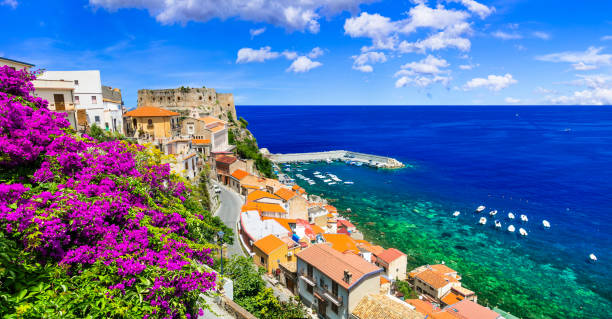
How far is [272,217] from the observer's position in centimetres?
3538

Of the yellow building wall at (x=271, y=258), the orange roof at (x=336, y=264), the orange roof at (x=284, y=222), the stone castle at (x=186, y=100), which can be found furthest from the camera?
the stone castle at (x=186, y=100)

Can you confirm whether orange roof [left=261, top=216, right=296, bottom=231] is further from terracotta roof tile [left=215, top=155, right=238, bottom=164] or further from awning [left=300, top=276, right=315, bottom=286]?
terracotta roof tile [left=215, top=155, right=238, bottom=164]

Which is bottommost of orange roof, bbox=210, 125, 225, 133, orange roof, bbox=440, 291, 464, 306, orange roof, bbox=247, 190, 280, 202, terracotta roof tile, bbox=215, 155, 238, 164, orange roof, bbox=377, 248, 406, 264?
orange roof, bbox=440, 291, 464, 306

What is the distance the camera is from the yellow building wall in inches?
1044

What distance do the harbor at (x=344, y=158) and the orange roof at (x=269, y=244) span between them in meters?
60.2

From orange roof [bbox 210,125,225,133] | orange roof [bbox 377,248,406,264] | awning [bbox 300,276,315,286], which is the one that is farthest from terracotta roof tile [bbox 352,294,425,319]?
orange roof [bbox 210,125,225,133]

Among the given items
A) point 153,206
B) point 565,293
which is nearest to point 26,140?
point 153,206

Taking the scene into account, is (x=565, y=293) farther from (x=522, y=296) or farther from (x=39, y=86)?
→ (x=39, y=86)

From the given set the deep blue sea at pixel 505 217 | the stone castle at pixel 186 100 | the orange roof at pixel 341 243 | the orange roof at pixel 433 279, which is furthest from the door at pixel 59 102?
the deep blue sea at pixel 505 217

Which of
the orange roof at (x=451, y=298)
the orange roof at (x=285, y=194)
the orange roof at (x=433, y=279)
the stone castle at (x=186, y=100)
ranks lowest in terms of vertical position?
the orange roof at (x=451, y=298)

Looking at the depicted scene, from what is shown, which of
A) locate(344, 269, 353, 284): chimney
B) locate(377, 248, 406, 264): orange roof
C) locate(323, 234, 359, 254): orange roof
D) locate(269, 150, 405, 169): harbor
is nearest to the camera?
locate(344, 269, 353, 284): chimney

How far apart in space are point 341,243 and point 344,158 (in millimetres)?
64948

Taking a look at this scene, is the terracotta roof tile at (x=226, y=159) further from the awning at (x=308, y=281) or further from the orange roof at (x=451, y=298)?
the orange roof at (x=451, y=298)

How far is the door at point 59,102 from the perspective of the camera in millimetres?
23859
